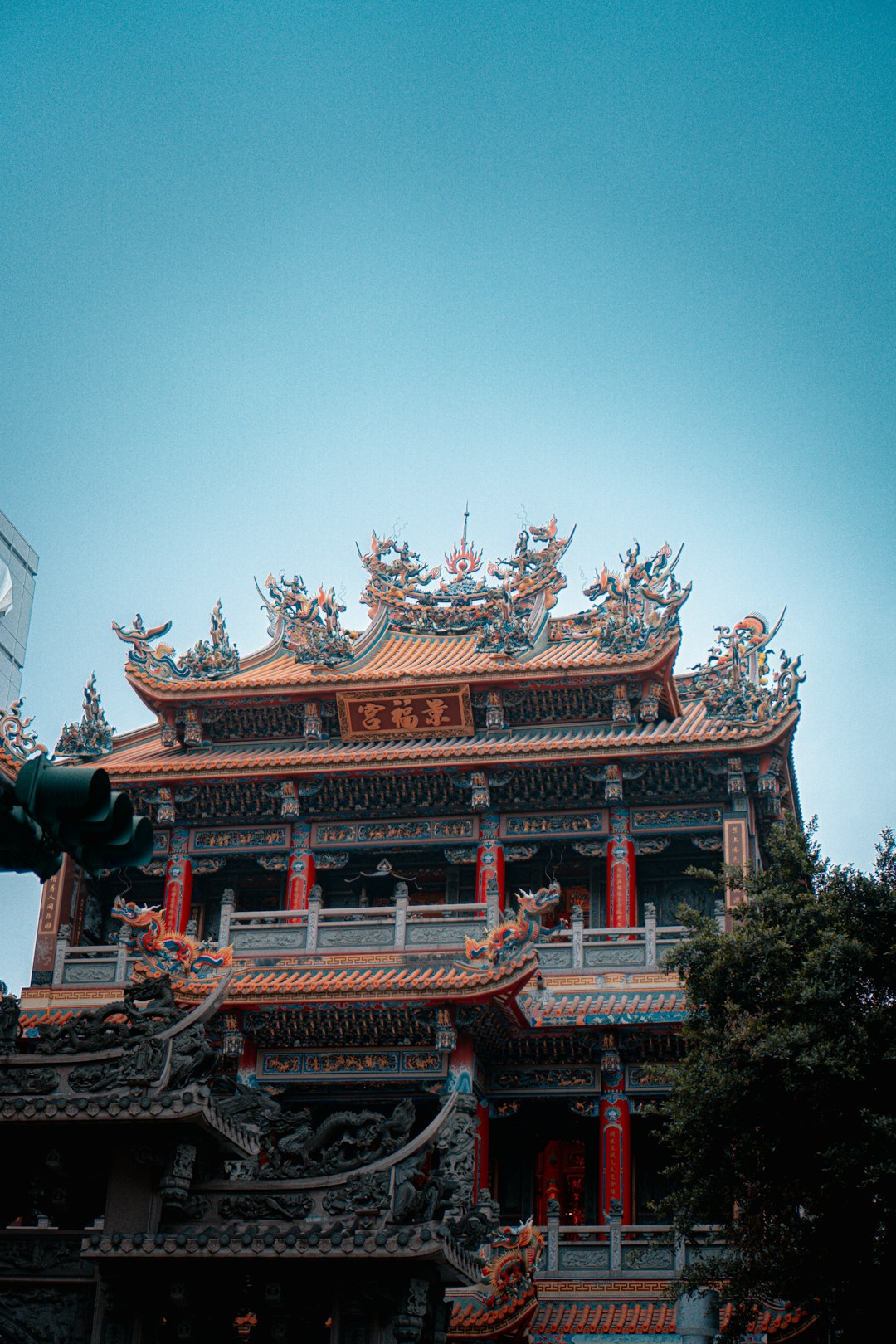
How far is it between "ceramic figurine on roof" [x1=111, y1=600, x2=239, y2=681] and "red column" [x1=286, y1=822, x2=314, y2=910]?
2944 millimetres

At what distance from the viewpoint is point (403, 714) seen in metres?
26.6

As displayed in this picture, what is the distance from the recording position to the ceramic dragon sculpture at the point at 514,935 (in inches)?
818

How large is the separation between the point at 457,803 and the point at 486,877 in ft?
4.51

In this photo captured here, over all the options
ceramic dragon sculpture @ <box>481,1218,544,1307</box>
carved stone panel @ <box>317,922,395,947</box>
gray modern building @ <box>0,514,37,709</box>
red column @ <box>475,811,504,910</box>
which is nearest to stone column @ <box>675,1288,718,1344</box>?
ceramic dragon sculpture @ <box>481,1218,544,1307</box>

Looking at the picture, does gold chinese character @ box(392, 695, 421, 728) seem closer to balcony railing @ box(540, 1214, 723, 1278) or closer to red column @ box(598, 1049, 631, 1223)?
red column @ box(598, 1049, 631, 1223)

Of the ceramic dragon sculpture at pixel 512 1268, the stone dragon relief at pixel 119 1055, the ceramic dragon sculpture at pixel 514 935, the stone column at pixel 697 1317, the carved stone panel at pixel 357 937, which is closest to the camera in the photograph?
the stone dragon relief at pixel 119 1055

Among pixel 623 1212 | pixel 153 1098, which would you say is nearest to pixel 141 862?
pixel 153 1098

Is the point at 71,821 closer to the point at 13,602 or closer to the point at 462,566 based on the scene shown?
the point at 462,566

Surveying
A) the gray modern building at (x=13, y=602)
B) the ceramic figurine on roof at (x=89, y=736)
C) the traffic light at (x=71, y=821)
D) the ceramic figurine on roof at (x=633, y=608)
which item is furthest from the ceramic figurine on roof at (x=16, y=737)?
the gray modern building at (x=13, y=602)

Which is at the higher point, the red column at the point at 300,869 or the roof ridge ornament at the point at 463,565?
the roof ridge ornament at the point at 463,565

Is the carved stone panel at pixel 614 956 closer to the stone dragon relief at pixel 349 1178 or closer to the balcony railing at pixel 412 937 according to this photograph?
the balcony railing at pixel 412 937

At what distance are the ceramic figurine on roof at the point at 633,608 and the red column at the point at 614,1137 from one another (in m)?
6.77

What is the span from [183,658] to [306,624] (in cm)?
209

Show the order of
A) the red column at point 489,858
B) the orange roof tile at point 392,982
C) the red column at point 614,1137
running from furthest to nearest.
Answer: the red column at point 489,858, the red column at point 614,1137, the orange roof tile at point 392,982
